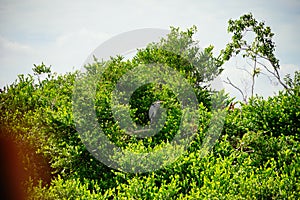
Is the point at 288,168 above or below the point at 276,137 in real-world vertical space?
below

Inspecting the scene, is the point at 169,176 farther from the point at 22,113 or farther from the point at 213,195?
the point at 22,113

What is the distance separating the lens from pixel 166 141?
25188mm

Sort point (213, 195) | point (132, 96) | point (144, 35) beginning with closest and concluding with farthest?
point (213, 195)
point (132, 96)
point (144, 35)

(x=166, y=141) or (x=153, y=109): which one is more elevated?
(x=153, y=109)

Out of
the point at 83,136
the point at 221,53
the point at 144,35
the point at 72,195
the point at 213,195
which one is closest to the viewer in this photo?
the point at 213,195

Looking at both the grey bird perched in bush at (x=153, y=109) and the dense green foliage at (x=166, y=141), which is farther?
the grey bird perched in bush at (x=153, y=109)

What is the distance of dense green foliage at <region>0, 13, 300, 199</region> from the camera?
19.2 meters

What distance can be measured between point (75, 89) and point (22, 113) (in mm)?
4544

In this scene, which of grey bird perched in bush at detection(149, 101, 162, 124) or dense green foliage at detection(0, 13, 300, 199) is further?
grey bird perched in bush at detection(149, 101, 162, 124)

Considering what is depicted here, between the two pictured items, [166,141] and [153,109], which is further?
[153,109]

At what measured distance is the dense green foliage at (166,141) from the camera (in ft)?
63.0

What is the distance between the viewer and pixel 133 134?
82.6 feet

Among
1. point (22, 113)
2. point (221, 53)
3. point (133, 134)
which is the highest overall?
point (221, 53)

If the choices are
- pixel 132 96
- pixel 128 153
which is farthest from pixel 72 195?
pixel 132 96
